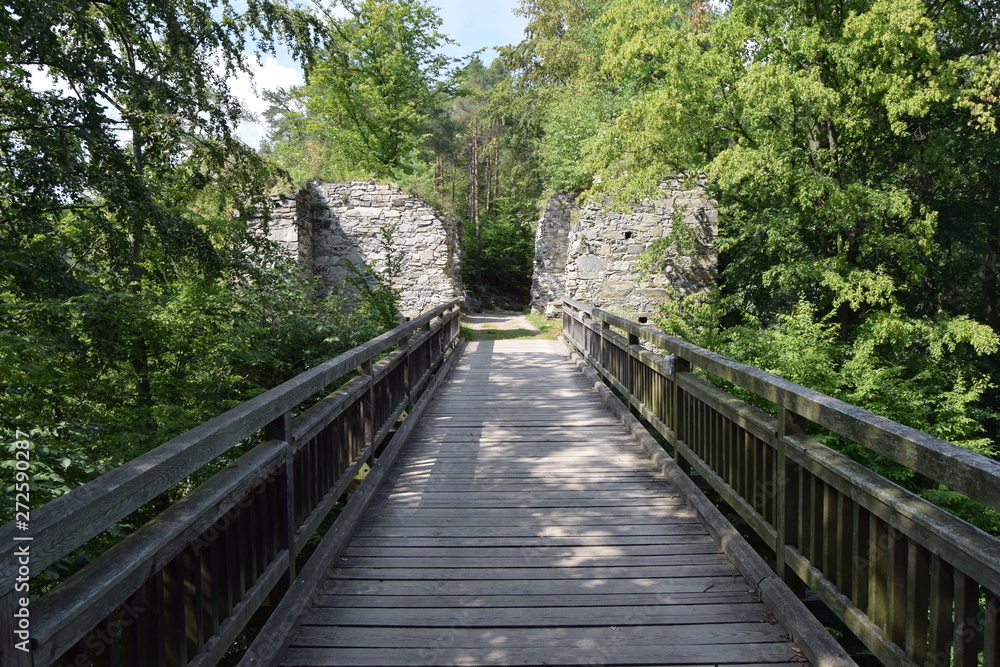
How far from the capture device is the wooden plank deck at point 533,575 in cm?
242

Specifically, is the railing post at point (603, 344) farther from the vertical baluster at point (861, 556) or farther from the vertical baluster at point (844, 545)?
the vertical baluster at point (861, 556)

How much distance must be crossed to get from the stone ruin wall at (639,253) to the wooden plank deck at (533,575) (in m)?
9.30

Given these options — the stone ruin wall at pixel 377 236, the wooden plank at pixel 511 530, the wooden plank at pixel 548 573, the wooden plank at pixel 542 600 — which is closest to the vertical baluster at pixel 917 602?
the wooden plank at pixel 542 600

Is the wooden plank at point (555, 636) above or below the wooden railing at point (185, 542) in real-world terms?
below

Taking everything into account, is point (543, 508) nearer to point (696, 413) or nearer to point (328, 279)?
point (696, 413)

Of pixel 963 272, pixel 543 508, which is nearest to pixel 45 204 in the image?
pixel 543 508

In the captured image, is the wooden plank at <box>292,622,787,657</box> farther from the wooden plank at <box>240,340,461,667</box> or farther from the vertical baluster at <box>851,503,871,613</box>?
the vertical baluster at <box>851,503,871,613</box>

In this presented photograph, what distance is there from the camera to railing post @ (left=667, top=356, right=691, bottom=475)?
4406 mm

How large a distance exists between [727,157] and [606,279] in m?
4.03

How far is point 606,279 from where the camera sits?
14.4m

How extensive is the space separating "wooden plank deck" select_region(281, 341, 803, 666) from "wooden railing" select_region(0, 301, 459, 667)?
1.27ft

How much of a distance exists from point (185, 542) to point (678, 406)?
11.1 feet

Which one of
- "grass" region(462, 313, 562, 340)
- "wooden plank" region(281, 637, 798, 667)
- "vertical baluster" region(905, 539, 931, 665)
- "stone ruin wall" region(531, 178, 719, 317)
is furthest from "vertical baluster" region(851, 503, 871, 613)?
Answer: "grass" region(462, 313, 562, 340)

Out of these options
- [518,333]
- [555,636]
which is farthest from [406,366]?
[518,333]
